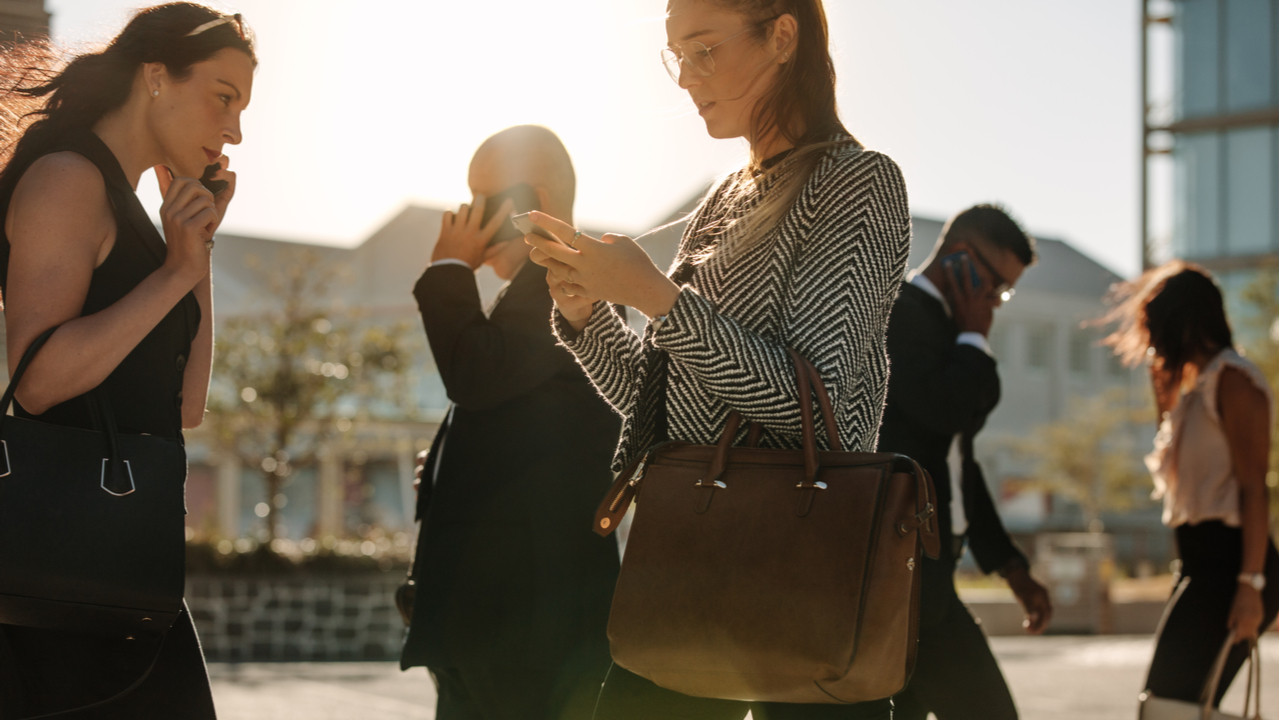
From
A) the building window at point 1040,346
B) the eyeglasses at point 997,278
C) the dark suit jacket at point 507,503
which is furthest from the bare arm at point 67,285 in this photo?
the building window at point 1040,346

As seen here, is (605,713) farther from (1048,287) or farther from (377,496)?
(1048,287)

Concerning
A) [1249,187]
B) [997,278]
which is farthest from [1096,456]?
[997,278]

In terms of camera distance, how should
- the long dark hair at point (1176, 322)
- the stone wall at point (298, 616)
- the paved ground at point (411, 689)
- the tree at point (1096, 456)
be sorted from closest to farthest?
1. the long dark hair at point (1176, 322)
2. the paved ground at point (411, 689)
3. the stone wall at point (298, 616)
4. the tree at point (1096, 456)

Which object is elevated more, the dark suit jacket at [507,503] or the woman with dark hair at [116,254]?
the woman with dark hair at [116,254]

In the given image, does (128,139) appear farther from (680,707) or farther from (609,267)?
(680,707)

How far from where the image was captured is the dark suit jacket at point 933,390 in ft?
11.0

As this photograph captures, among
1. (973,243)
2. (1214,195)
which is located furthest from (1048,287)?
(973,243)

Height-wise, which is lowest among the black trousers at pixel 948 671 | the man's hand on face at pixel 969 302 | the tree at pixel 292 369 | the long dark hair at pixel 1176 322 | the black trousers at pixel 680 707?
the tree at pixel 292 369

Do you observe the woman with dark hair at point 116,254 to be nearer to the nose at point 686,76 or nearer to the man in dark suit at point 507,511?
the man in dark suit at point 507,511

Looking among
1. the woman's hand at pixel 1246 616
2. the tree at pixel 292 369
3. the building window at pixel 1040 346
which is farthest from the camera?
the building window at pixel 1040 346

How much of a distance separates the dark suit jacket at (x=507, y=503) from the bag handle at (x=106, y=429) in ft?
3.24

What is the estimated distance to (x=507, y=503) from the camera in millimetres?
3025

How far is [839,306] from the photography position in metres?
2.02

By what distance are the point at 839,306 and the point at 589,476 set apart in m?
1.22
